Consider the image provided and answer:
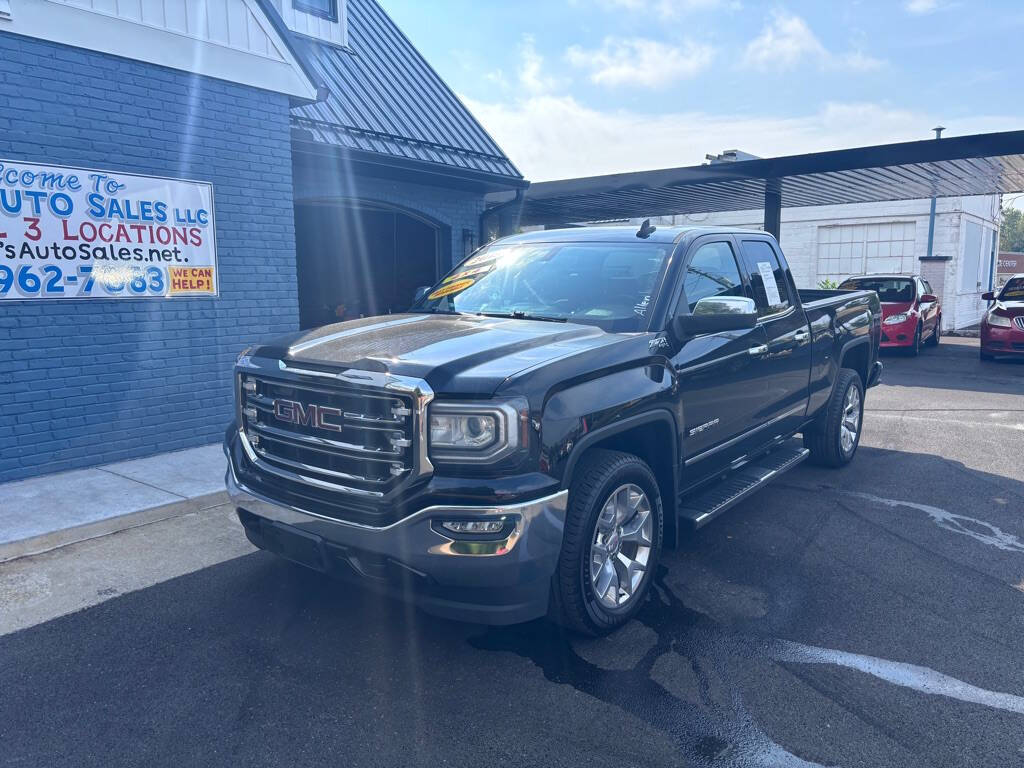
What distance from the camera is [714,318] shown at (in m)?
4.13

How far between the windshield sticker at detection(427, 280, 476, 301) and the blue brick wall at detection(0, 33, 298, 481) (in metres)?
3.27

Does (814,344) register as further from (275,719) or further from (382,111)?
(382,111)

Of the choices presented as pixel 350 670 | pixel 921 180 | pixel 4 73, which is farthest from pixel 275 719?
pixel 921 180

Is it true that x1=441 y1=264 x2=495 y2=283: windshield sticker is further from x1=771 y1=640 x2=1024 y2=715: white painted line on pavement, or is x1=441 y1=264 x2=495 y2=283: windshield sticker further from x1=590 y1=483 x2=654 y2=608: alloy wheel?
x1=771 y1=640 x2=1024 y2=715: white painted line on pavement

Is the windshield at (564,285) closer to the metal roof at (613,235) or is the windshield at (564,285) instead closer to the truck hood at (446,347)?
the metal roof at (613,235)

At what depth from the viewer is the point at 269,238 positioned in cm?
793

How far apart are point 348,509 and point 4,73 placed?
16.5 feet

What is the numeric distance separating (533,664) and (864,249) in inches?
1084

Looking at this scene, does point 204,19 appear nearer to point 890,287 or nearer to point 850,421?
point 850,421

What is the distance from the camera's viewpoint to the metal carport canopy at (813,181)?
39.8ft

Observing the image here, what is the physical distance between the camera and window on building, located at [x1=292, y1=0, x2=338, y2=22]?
10703 millimetres

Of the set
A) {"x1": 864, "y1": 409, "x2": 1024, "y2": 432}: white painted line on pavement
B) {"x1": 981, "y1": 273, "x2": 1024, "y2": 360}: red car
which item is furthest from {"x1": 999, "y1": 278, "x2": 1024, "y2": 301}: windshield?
{"x1": 864, "y1": 409, "x2": 1024, "y2": 432}: white painted line on pavement

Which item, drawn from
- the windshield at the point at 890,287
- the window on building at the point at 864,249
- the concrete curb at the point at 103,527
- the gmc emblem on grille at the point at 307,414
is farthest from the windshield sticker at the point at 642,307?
the window on building at the point at 864,249

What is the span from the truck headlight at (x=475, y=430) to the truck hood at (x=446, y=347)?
0.24 ft
